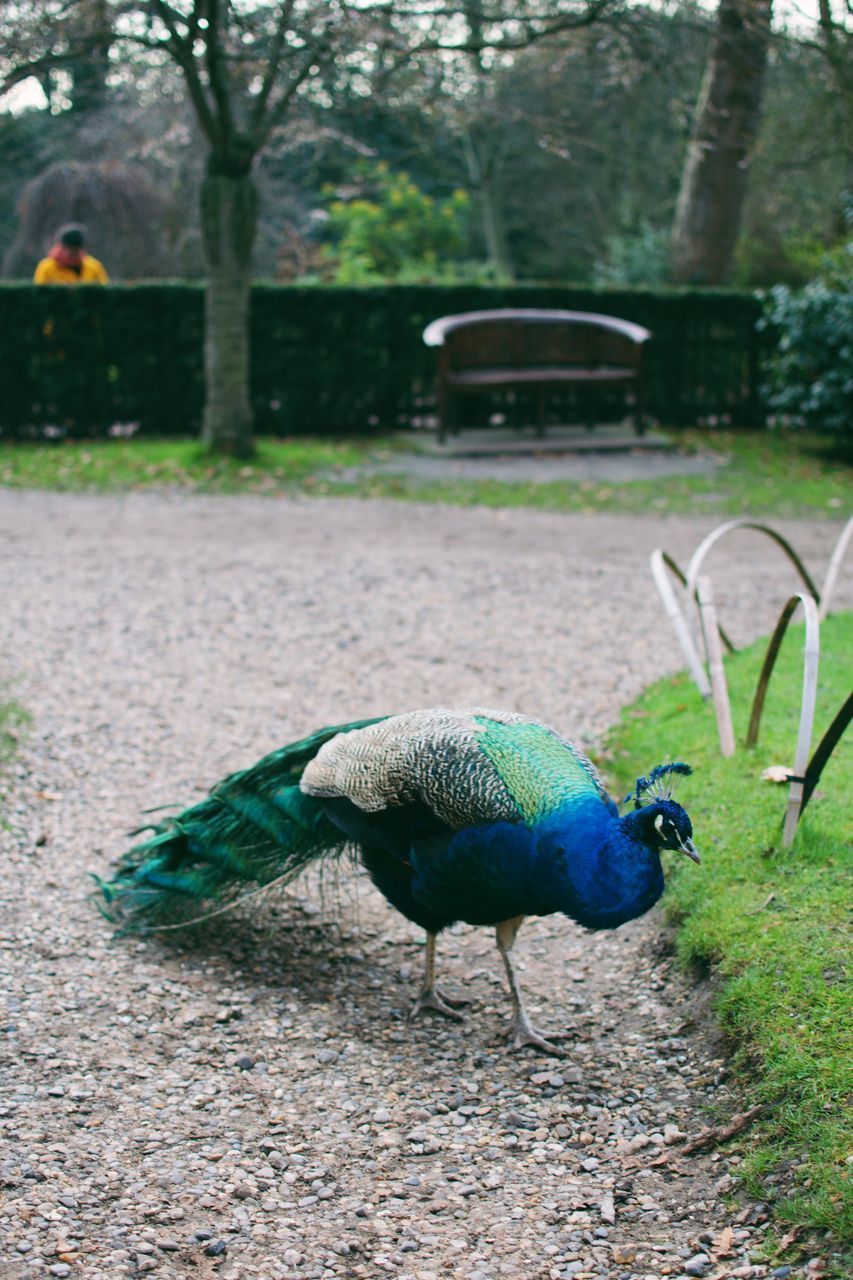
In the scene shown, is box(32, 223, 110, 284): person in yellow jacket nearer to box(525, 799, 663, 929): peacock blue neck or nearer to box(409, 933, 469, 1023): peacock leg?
box(409, 933, 469, 1023): peacock leg

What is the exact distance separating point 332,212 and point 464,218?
5805mm

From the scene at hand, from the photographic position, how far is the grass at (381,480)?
11836 millimetres

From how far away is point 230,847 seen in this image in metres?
4.27

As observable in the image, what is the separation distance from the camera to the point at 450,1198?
321cm

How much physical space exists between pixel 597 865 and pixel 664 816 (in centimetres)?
22

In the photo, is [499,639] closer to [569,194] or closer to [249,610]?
[249,610]

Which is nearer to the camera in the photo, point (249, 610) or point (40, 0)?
point (249, 610)

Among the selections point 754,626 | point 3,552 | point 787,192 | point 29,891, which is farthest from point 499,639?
point 787,192

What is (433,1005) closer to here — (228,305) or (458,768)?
(458,768)

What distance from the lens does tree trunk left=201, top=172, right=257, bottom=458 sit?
39.9 feet

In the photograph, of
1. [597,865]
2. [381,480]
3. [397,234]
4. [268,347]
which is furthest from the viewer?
[397,234]

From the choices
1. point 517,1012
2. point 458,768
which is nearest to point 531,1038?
point 517,1012

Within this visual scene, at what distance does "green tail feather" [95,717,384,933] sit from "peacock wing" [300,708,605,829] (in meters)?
0.18

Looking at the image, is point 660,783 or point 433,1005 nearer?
point 660,783
